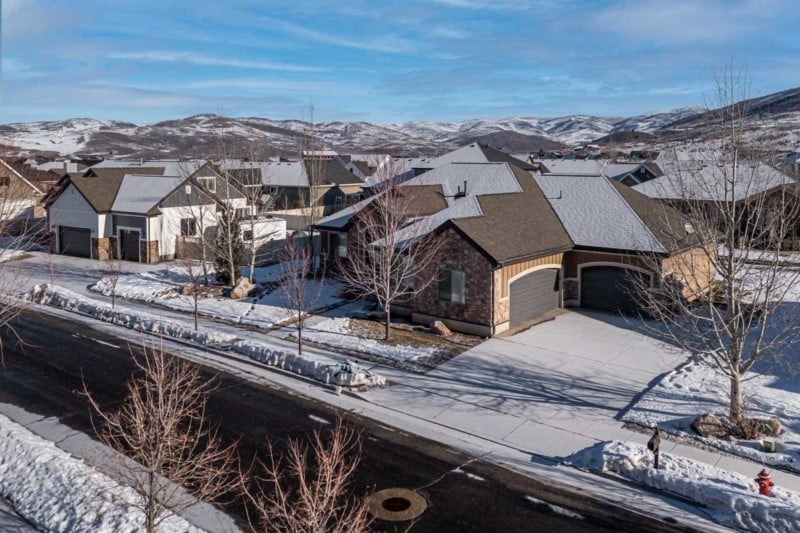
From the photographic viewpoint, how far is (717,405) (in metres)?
17.7

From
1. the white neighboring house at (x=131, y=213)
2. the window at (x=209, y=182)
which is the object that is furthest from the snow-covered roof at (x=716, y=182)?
the window at (x=209, y=182)

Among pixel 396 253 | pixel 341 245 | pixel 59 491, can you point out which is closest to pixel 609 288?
pixel 396 253

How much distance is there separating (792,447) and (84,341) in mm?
23226

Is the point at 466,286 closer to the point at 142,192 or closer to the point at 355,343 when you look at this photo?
the point at 355,343

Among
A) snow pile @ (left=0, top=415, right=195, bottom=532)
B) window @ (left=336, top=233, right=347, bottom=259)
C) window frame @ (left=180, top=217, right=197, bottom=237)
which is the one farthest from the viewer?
window frame @ (left=180, top=217, right=197, bottom=237)

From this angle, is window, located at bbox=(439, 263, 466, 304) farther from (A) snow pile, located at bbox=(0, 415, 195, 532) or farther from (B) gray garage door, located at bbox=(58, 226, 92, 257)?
(B) gray garage door, located at bbox=(58, 226, 92, 257)

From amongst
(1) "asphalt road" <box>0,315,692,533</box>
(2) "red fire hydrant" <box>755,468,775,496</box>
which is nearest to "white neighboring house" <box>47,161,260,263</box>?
(1) "asphalt road" <box>0,315,692,533</box>

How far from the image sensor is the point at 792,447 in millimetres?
15023

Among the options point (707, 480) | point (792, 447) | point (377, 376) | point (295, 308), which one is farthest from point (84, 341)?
point (792, 447)

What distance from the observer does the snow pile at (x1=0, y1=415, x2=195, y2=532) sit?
11523 millimetres

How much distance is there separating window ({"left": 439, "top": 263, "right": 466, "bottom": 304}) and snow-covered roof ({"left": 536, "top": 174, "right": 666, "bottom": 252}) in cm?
664

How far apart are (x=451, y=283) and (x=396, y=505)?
1368 centimetres

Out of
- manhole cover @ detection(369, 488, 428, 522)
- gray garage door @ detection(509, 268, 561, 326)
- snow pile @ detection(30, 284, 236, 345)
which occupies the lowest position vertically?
manhole cover @ detection(369, 488, 428, 522)

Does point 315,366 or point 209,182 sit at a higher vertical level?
point 209,182
